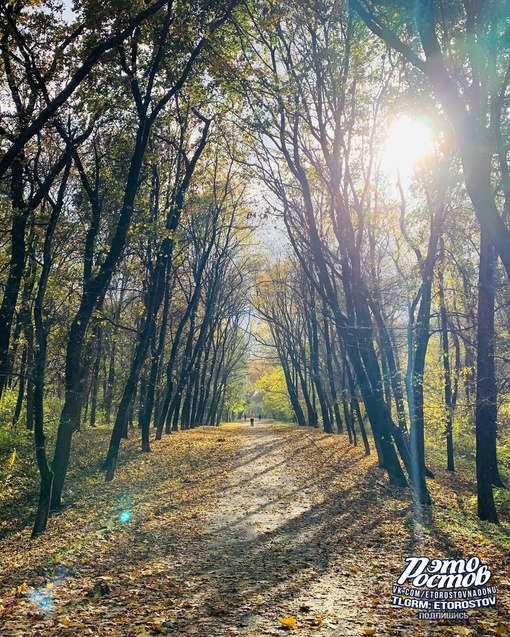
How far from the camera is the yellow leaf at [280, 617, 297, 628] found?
4.92m

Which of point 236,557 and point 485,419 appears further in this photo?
point 485,419

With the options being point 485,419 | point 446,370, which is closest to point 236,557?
point 485,419

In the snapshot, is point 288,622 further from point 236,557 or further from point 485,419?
point 485,419

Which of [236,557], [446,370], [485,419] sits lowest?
[236,557]

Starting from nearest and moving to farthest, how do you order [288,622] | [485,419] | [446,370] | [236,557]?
[288,622] → [236,557] → [485,419] → [446,370]

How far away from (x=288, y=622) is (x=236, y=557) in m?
2.63

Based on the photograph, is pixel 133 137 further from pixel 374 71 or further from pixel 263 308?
pixel 263 308

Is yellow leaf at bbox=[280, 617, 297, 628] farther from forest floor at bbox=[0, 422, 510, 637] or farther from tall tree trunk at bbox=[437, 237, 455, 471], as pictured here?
tall tree trunk at bbox=[437, 237, 455, 471]

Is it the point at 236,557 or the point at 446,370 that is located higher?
the point at 446,370

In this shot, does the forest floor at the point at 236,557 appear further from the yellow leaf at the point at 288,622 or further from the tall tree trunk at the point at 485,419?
the tall tree trunk at the point at 485,419

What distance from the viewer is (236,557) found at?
7.43 meters

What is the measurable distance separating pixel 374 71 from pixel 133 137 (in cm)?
762

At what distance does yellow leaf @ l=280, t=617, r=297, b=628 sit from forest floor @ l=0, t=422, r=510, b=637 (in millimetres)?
24

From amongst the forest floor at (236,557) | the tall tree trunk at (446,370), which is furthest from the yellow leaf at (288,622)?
the tall tree trunk at (446,370)
